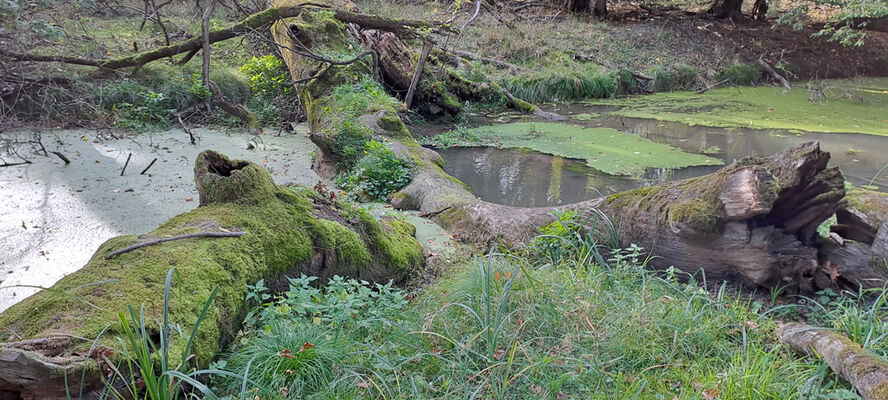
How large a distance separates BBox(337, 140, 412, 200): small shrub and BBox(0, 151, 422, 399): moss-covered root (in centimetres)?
150

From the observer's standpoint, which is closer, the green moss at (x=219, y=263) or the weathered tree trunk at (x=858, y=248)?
the green moss at (x=219, y=263)

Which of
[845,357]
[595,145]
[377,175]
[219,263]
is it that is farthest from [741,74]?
[219,263]

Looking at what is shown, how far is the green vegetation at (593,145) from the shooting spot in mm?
7062

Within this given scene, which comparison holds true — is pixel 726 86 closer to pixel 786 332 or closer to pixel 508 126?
pixel 508 126

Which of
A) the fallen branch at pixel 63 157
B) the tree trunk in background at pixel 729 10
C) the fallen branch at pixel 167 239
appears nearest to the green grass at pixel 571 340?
the fallen branch at pixel 167 239

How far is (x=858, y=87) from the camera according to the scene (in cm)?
1263

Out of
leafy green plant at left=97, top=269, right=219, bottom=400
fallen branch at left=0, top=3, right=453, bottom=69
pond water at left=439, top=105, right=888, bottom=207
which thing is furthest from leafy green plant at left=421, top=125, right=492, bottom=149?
leafy green plant at left=97, top=269, right=219, bottom=400

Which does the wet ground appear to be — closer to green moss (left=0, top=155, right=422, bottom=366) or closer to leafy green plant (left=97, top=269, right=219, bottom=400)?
green moss (left=0, top=155, right=422, bottom=366)

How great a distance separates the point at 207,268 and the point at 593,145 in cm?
634

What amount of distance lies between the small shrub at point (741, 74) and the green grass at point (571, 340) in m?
11.2

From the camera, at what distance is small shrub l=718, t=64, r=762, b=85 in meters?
12.8

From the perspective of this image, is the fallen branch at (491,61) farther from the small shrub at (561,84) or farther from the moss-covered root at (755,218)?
the moss-covered root at (755,218)

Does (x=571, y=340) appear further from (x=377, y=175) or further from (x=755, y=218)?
(x=377, y=175)

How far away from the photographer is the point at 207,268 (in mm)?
2498
